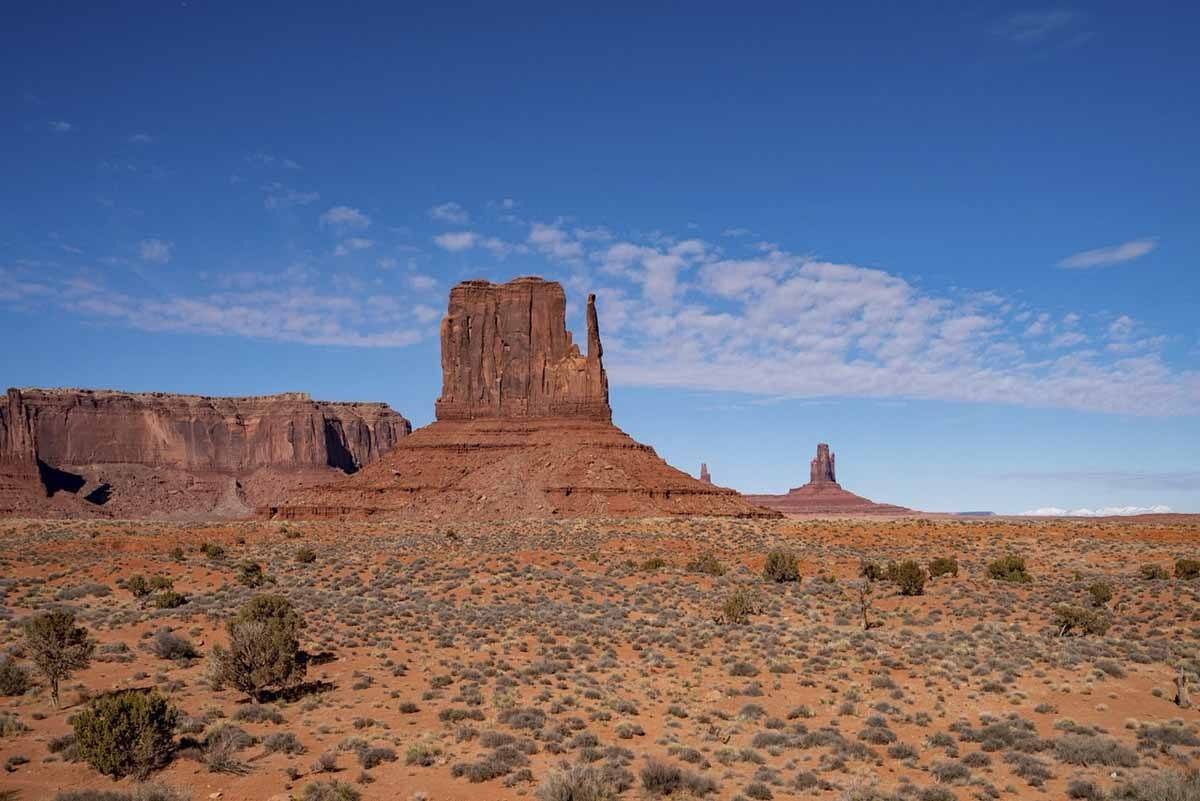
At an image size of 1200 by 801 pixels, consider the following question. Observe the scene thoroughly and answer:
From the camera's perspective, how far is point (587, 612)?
1097 inches

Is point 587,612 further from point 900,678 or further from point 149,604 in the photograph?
point 149,604

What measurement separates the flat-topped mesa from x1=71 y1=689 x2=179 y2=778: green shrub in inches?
3209

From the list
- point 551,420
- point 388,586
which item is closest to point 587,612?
point 388,586

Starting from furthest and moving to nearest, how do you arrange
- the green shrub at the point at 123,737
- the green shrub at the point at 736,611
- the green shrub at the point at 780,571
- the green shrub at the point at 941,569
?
the green shrub at the point at 941,569 → the green shrub at the point at 780,571 → the green shrub at the point at 736,611 → the green shrub at the point at 123,737

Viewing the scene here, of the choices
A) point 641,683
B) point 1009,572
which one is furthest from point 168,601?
point 1009,572

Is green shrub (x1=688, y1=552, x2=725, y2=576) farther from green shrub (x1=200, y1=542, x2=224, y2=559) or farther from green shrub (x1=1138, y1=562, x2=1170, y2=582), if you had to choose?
green shrub (x1=200, y1=542, x2=224, y2=559)

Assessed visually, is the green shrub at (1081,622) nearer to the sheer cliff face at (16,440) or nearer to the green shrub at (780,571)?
the green shrub at (780,571)

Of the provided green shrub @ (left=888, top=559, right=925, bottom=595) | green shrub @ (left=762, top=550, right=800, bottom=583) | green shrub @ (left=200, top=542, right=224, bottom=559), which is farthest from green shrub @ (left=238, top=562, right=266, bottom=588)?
green shrub @ (left=888, top=559, right=925, bottom=595)

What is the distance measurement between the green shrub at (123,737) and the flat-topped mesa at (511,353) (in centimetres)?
8150

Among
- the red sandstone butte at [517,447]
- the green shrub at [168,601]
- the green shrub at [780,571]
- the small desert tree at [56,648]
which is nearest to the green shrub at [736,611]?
the green shrub at [780,571]

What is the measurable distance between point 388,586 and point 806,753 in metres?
22.1

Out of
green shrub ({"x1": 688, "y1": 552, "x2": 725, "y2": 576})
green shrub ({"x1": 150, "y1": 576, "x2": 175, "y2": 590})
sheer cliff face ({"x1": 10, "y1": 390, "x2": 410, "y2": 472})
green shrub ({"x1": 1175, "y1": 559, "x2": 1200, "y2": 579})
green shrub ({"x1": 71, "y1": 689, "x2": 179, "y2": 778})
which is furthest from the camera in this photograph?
sheer cliff face ({"x1": 10, "y1": 390, "x2": 410, "y2": 472})

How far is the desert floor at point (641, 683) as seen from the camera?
13.1m

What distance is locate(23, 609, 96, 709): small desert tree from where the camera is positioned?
16.8 meters
